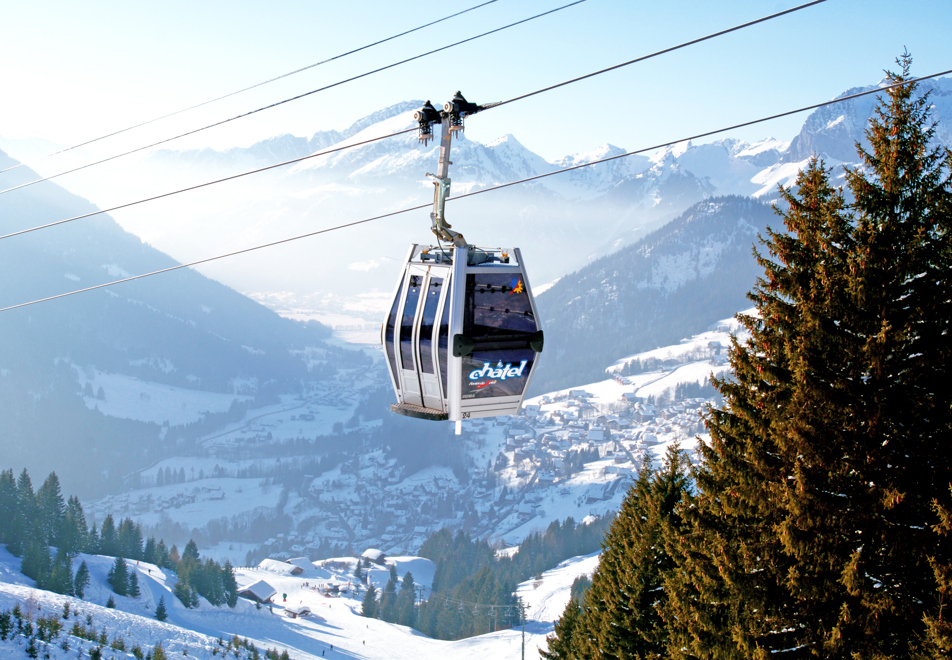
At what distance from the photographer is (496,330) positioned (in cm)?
1088

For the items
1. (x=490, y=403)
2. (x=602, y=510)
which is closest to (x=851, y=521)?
(x=490, y=403)

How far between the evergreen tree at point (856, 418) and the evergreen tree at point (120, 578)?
267 feet

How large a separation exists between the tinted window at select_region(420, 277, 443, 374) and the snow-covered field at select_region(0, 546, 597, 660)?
4263 cm

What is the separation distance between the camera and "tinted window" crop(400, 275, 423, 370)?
11377mm

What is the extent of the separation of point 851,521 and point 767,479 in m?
0.96

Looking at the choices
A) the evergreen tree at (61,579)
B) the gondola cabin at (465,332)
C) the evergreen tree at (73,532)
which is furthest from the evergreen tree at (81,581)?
the gondola cabin at (465,332)

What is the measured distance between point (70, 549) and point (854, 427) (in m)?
92.7

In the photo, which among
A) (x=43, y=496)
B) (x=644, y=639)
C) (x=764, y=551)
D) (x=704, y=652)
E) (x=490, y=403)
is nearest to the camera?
(x=764, y=551)

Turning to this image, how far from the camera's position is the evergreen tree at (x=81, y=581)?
2805 inches

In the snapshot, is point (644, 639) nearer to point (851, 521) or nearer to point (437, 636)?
point (851, 521)

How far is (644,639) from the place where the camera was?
14148 millimetres

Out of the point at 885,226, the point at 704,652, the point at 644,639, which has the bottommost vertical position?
the point at 644,639

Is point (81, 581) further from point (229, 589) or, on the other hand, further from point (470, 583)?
point (470, 583)

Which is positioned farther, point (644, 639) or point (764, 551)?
point (644, 639)
